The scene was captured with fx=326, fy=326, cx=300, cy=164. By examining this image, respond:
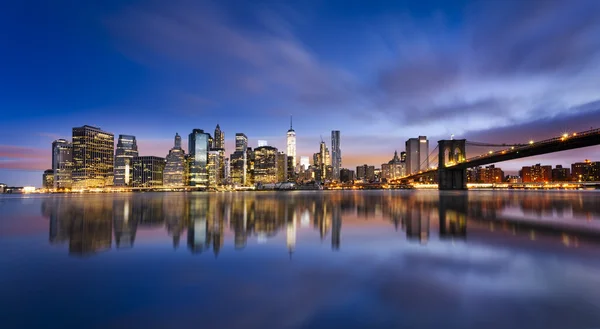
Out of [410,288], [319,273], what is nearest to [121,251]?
[319,273]

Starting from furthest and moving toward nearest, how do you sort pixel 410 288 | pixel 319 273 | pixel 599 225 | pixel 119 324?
pixel 599 225 → pixel 319 273 → pixel 410 288 → pixel 119 324

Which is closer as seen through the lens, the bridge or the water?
the water

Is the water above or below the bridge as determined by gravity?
below

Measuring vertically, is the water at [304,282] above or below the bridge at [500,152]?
below

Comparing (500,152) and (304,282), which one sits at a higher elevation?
(500,152)

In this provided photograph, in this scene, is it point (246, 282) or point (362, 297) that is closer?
point (362, 297)

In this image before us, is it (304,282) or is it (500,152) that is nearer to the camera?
(304,282)

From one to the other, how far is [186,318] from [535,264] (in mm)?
9960

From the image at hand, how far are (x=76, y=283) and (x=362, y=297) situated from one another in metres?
7.15

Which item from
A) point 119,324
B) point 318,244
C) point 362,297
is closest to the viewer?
point 119,324

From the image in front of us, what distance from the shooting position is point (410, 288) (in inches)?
303

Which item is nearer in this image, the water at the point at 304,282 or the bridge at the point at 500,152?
the water at the point at 304,282

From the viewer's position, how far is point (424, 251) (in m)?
11.9

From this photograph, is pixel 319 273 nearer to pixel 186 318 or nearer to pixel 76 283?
pixel 186 318
